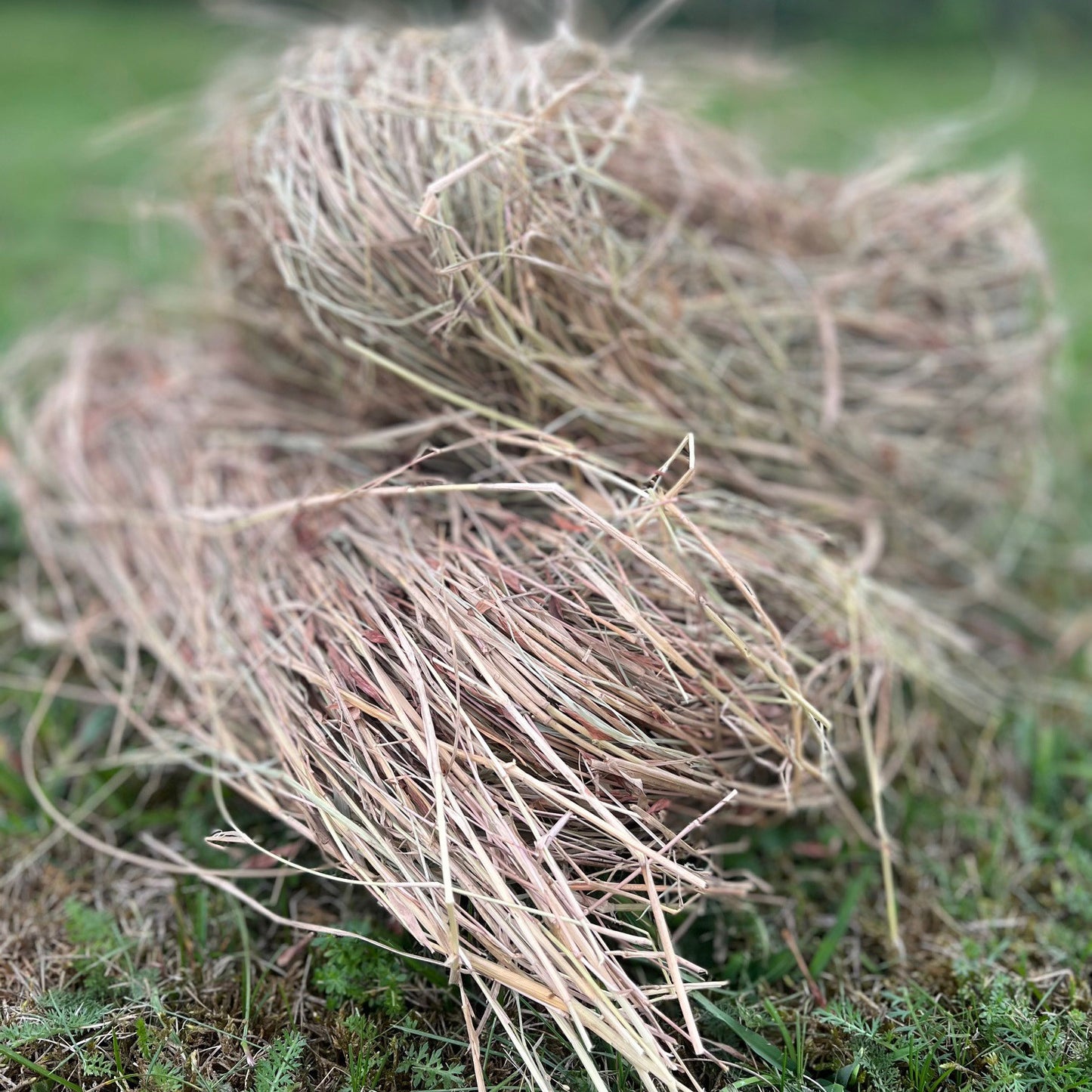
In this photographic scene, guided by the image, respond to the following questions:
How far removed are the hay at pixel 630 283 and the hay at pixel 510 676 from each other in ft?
0.45

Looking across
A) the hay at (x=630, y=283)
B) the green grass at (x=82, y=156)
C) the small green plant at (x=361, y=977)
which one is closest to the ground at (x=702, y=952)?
the small green plant at (x=361, y=977)

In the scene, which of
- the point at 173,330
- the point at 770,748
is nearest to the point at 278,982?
the point at 770,748

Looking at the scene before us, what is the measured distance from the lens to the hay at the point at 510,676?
97 centimetres

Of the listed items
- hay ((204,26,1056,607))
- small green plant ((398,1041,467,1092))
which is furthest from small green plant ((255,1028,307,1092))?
hay ((204,26,1056,607))

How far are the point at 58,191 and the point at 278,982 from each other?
3146 millimetres

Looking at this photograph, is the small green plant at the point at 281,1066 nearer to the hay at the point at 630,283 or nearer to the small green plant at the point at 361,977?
the small green plant at the point at 361,977

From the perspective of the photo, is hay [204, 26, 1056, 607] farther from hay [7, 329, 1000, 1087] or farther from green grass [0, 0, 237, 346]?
green grass [0, 0, 237, 346]

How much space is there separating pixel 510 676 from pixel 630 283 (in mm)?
625

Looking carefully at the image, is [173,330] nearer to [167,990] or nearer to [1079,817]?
[167,990]

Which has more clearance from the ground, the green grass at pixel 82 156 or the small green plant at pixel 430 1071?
the green grass at pixel 82 156

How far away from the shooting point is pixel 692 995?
104 centimetres

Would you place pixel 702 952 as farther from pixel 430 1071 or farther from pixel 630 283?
pixel 630 283

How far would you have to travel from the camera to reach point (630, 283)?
4.39 ft

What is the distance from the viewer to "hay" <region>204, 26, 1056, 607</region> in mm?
1255
